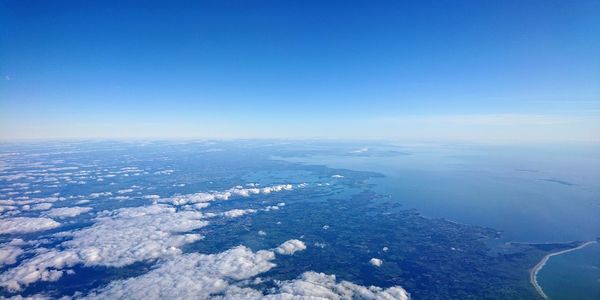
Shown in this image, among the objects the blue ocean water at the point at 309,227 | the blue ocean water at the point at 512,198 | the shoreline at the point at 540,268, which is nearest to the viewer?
the shoreline at the point at 540,268

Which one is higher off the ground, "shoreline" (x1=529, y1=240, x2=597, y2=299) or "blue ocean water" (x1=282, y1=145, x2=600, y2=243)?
"blue ocean water" (x1=282, y1=145, x2=600, y2=243)

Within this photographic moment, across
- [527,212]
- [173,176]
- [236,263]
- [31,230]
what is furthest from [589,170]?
[31,230]

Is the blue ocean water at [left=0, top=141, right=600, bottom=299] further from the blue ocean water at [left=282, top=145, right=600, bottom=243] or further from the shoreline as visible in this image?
the shoreline

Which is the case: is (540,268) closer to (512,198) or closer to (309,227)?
(309,227)

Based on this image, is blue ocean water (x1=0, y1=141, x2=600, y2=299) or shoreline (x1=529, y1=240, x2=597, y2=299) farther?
blue ocean water (x1=0, y1=141, x2=600, y2=299)

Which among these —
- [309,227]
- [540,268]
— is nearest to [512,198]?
[540,268]

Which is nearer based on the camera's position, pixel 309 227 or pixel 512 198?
pixel 309 227

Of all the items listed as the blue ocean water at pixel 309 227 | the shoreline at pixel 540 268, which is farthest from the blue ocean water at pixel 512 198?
the shoreline at pixel 540 268

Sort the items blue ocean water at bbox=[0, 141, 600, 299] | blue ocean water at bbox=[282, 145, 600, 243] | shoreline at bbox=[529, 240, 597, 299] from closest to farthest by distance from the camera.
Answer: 1. shoreline at bbox=[529, 240, 597, 299]
2. blue ocean water at bbox=[0, 141, 600, 299]
3. blue ocean water at bbox=[282, 145, 600, 243]

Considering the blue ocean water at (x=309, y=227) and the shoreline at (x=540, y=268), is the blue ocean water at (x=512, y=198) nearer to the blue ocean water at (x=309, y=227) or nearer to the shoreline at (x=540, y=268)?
the blue ocean water at (x=309, y=227)

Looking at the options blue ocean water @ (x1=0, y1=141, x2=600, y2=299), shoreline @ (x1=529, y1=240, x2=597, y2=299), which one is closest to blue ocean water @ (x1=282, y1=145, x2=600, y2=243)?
blue ocean water @ (x1=0, y1=141, x2=600, y2=299)

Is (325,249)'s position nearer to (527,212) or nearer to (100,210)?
(527,212)
